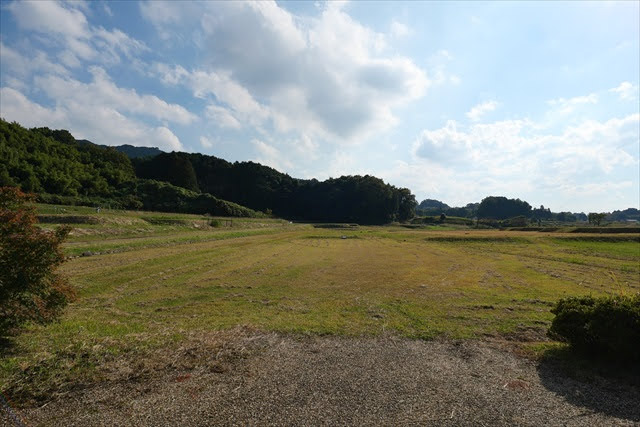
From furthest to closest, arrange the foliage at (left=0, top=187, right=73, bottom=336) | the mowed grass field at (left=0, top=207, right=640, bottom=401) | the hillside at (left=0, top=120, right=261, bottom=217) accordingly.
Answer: the hillside at (left=0, top=120, right=261, bottom=217) < the mowed grass field at (left=0, top=207, right=640, bottom=401) < the foliage at (left=0, top=187, right=73, bottom=336)

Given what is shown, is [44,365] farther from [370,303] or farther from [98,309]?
[370,303]

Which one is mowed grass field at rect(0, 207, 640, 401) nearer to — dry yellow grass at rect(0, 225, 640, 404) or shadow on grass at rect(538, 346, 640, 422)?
dry yellow grass at rect(0, 225, 640, 404)

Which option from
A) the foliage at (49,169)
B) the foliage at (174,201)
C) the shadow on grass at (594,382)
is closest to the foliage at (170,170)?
the foliage at (49,169)

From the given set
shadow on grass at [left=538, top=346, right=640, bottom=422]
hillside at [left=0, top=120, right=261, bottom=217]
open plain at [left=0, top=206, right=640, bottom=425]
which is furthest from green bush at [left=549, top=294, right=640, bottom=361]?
hillside at [left=0, top=120, right=261, bottom=217]

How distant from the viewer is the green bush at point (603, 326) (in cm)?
834

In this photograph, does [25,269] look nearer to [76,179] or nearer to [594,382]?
[594,382]

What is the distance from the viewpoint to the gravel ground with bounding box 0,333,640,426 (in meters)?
6.30

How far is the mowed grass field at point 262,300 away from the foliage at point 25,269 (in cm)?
104

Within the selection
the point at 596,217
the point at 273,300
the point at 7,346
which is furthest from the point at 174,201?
the point at 596,217

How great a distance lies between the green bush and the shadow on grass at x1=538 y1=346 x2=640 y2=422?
375mm

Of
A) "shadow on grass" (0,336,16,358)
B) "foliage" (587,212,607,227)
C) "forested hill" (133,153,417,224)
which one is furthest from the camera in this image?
"forested hill" (133,153,417,224)

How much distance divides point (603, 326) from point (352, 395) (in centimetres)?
740

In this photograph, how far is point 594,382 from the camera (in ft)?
26.1

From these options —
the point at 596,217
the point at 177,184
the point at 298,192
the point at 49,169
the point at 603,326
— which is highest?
the point at 298,192
